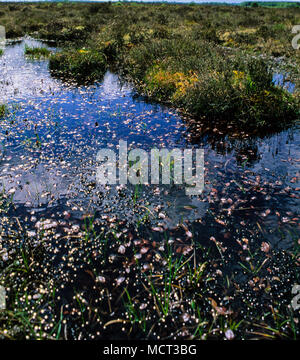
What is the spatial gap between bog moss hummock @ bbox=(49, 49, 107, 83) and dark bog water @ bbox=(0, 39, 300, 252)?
167 inches

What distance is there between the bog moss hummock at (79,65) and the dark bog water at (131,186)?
4.24 m

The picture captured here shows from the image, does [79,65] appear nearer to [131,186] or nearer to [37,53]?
[37,53]

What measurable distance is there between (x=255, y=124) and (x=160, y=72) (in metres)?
5.89

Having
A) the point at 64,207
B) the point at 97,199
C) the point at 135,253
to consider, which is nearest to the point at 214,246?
the point at 135,253

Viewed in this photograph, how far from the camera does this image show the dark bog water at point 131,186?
558 cm

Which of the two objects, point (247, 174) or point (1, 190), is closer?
point (1, 190)

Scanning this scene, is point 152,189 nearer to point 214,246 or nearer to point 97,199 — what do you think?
point 97,199

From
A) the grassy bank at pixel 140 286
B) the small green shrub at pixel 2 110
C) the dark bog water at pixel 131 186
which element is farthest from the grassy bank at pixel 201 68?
the grassy bank at pixel 140 286

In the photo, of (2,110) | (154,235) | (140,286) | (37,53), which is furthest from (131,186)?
(37,53)
